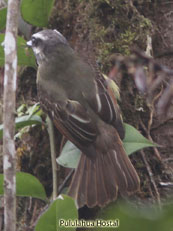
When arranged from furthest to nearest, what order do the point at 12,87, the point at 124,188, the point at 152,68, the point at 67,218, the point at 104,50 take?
the point at 104,50 < the point at 124,188 < the point at 67,218 < the point at 12,87 < the point at 152,68

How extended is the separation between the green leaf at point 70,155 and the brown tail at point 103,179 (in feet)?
0.13

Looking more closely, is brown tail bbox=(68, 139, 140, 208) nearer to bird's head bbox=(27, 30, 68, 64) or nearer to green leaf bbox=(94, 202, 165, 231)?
bird's head bbox=(27, 30, 68, 64)

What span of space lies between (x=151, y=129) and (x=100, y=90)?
389mm

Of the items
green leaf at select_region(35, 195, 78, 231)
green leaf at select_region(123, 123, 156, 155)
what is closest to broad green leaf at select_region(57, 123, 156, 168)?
green leaf at select_region(123, 123, 156, 155)

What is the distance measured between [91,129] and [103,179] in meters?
0.28

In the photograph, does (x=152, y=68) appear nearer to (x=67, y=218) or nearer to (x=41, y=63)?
(x=67, y=218)

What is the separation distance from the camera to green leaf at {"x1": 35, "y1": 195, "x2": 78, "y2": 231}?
4.88ft

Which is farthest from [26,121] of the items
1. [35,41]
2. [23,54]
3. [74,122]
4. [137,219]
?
[137,219]

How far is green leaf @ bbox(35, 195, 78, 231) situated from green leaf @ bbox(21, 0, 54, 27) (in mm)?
1329

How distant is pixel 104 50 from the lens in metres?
2.43

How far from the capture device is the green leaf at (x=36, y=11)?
93.2 inches

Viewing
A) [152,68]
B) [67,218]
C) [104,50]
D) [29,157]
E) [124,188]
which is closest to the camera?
[152,68]

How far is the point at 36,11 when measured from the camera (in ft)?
7.95

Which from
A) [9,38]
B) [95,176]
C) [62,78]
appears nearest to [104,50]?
[62,78]
